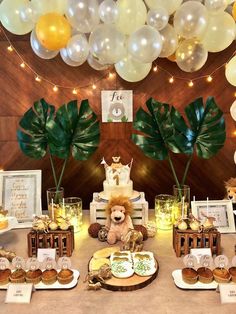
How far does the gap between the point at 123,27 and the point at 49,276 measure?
1318 millimetres

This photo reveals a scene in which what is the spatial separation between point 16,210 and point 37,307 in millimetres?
874

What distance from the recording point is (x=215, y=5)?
1627 mm

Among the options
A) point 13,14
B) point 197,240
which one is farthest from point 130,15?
point 197,240

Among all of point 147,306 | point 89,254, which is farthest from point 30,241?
point 147,306

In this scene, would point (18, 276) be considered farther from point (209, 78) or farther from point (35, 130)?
point (209, 78)

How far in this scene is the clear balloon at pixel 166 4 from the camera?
1.65 m

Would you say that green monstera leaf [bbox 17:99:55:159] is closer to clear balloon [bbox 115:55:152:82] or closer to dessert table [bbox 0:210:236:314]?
clear balloon [bbox 115:55:152:82]

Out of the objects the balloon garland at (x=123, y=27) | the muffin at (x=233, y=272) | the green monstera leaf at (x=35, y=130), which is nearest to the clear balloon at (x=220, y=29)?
the balloon garland at (x=123, y=27)

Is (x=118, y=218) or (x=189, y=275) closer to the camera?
(x=189, y=275)

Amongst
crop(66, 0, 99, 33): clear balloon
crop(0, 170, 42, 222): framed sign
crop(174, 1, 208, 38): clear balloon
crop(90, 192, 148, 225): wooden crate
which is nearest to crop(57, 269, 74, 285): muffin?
crop(90, 192, 148, 225): wooden crate

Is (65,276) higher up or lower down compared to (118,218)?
lower down

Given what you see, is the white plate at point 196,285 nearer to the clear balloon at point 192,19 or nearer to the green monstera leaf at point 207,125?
the green monstera leaf at point 207,125

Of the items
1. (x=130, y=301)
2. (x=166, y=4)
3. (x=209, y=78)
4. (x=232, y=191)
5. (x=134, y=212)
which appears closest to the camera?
(x=130, y=301)

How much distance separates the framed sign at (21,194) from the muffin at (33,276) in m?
0.64
